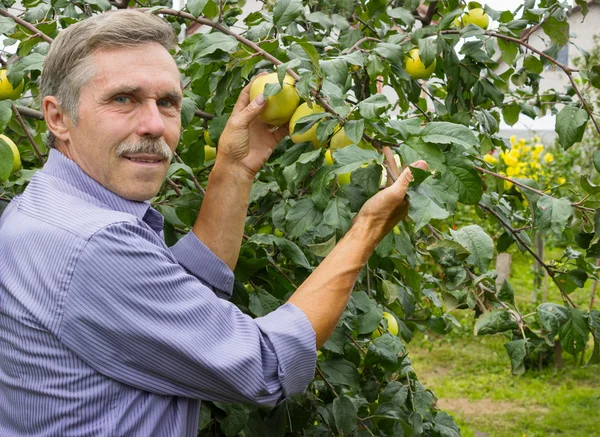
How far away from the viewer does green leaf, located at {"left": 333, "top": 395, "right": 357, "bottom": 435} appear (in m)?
1.89

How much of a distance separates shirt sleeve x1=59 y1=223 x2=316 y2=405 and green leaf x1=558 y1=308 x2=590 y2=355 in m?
0.69

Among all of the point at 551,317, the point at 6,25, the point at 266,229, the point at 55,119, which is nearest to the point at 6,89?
the point at 6,25

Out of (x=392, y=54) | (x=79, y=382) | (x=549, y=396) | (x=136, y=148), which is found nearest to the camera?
(x=79, y=382)

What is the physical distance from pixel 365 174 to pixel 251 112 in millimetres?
310

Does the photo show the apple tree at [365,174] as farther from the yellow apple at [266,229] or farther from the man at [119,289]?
the man at [119,289]

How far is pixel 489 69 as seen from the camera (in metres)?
2.24

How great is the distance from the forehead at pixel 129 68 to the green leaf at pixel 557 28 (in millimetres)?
1125

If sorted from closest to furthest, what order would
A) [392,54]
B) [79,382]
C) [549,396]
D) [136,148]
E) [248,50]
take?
[79,382] → [136,148] → [248,50] → [392,54] → [549,396]

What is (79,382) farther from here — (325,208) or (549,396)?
(549,396)

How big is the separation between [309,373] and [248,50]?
0.67 m

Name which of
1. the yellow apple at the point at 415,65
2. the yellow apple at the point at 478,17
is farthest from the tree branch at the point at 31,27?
the yellow apple at the point at 478,17

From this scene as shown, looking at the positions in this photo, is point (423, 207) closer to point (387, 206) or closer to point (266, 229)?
point (387, 206)

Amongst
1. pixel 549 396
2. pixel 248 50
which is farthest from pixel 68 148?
pixel 549 396

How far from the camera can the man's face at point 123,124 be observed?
1.49m
